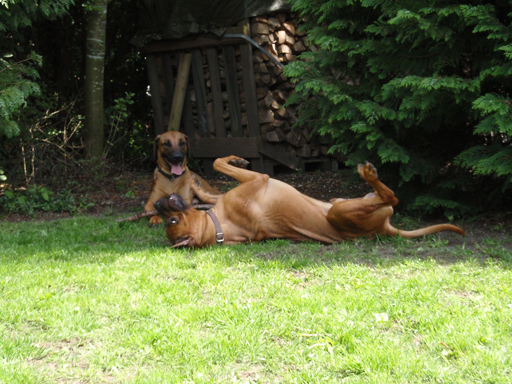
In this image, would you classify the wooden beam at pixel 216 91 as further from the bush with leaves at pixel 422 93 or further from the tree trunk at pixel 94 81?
the bush with leaves at pixel 422 93

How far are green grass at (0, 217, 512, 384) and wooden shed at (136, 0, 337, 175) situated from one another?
14.7 feet

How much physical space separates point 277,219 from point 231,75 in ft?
15.4

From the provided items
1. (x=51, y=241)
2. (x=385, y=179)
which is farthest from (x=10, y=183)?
(x=385, y=179)

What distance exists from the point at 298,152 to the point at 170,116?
2512mm

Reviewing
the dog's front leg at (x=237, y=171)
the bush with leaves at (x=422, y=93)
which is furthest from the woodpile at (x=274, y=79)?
the dog's front leg at (x=237, y=171)

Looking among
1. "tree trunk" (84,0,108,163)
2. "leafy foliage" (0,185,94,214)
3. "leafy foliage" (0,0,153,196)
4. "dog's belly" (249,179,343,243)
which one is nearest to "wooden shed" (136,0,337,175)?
"leafy foliage" (0,0,153,196)

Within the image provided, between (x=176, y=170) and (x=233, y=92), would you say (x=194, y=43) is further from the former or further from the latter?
(x=176, y=170)

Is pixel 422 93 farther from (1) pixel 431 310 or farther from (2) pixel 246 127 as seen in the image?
(2) pixel 246 127

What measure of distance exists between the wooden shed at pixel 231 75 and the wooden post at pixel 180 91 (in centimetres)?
2

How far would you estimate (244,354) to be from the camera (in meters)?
2.56

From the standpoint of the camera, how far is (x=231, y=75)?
877cm

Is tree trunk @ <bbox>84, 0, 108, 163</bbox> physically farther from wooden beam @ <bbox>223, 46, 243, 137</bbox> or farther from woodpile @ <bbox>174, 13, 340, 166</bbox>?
wooden beam @ <bbox>223, 46, 243, 137</bbox>

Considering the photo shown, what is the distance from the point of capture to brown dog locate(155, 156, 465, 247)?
4.50m

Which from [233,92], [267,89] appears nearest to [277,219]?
[267,89]
